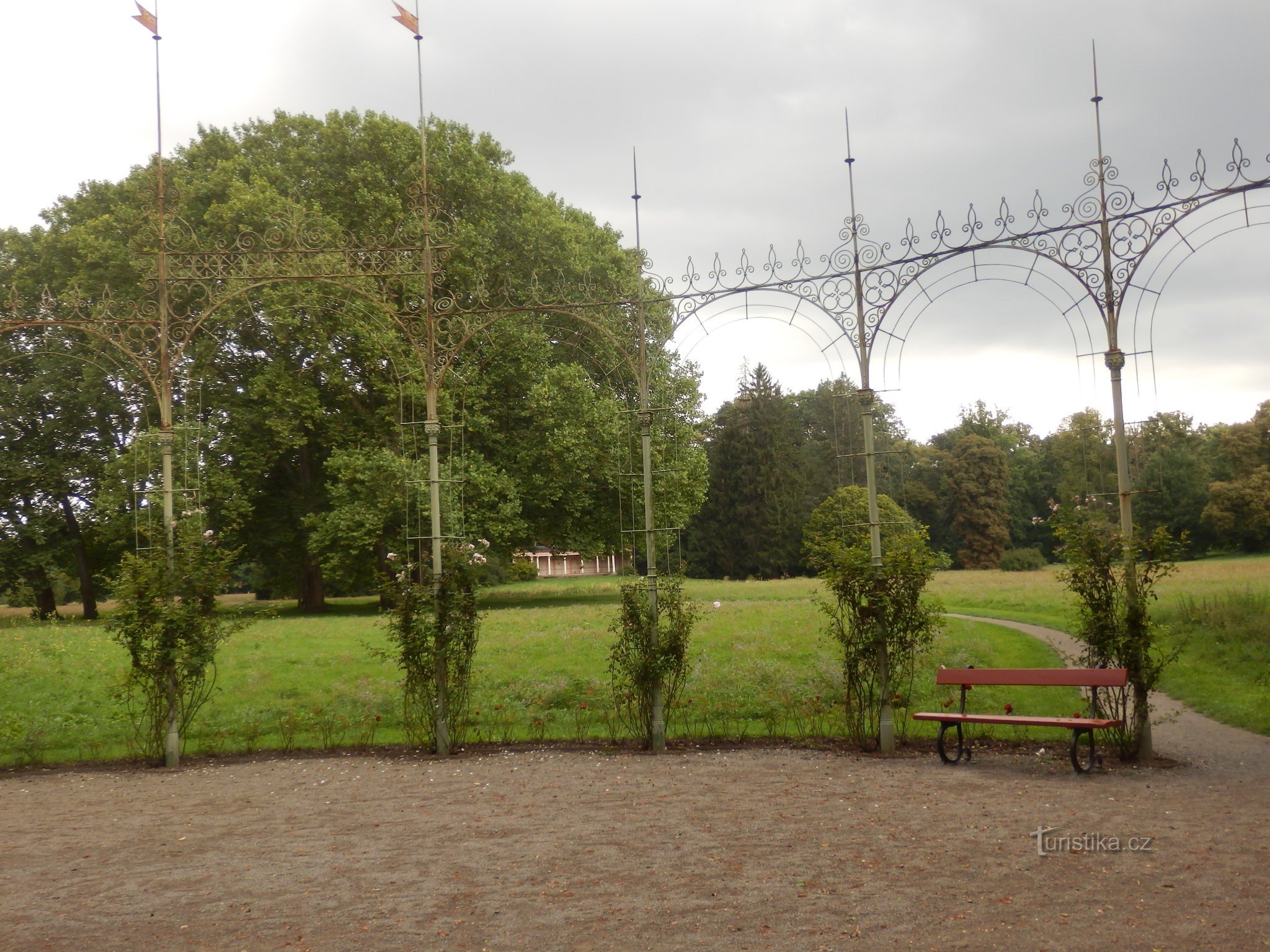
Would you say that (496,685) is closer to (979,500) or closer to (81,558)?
(81,558)

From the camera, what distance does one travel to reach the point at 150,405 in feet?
71.6

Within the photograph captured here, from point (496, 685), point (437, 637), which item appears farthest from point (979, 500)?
point (437, 637)

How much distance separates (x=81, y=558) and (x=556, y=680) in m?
18.3

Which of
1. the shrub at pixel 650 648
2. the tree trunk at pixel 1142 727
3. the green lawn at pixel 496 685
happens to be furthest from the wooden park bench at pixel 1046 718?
the shrub at pixel 650 648

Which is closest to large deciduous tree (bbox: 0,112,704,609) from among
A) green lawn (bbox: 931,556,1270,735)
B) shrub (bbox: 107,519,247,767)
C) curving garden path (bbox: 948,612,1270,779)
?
green lawn (bbox: 931,556,1270,735)

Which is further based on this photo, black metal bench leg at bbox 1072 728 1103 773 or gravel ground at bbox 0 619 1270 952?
black metal bench leg at bbox 1072 728 1103 773

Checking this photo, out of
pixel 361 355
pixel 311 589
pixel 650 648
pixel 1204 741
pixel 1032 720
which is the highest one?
pixel 361 355

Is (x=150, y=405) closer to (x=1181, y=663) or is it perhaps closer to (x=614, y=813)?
(x=614, y=813)

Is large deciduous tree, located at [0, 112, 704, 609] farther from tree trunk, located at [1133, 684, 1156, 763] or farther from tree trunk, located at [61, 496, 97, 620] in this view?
tree trunk, located at [1133, 684, 1156, 763]

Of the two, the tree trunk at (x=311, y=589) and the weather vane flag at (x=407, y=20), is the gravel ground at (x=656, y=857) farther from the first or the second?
the tree trunk at (x=311, y=589)

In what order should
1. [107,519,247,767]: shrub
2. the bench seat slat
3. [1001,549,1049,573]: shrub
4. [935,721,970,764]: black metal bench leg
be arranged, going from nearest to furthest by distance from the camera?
1. the bench seat slat
2. [935,721,970,764]: black metal bench leg
3. [107,519,247,767]: shrub
4. [1001,549,1049,573]: shrub

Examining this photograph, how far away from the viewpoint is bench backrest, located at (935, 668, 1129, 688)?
822 centimetres

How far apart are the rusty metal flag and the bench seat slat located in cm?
863

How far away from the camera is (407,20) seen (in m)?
10.5
